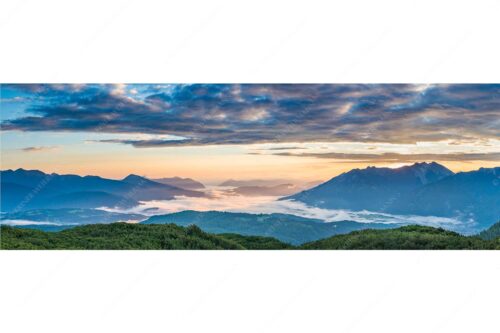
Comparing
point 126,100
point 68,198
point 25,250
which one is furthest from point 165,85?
point 25,250

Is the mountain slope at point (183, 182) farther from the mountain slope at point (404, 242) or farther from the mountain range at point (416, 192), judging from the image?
the mountain slope at point (404, 242)

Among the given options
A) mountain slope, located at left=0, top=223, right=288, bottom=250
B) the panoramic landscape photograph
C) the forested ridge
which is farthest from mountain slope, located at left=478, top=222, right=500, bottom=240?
mountain slope, located at left=0, top=223, right=288, bottom=250

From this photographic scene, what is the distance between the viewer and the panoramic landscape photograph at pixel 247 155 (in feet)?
47.3

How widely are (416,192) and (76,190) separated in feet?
27.1

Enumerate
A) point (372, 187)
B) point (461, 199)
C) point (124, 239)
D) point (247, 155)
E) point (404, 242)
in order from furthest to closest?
point (461, 199)
point (372, 187)
point (247, 155)
point (124, 239)
point (404, 242)

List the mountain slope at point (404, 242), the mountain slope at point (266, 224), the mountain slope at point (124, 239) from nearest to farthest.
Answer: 1. the mountain slope at point (404, 242)
2. the mountain slope at point (124, 239)
3. the mountain slope at point (266, 224)

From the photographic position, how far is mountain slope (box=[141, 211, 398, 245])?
47.6ft

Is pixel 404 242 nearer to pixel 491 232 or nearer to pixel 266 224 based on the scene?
pixel 491 232

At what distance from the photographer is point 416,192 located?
14906 mm

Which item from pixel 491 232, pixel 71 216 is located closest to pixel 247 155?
pixel 71 216

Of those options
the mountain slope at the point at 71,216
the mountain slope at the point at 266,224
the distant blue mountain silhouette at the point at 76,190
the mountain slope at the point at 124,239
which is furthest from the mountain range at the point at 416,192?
the mountain slope at the point at 71,216

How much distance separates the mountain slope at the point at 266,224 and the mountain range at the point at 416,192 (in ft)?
1.60

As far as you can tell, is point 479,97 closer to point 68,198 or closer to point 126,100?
point 126,100

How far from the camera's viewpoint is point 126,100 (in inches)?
570
